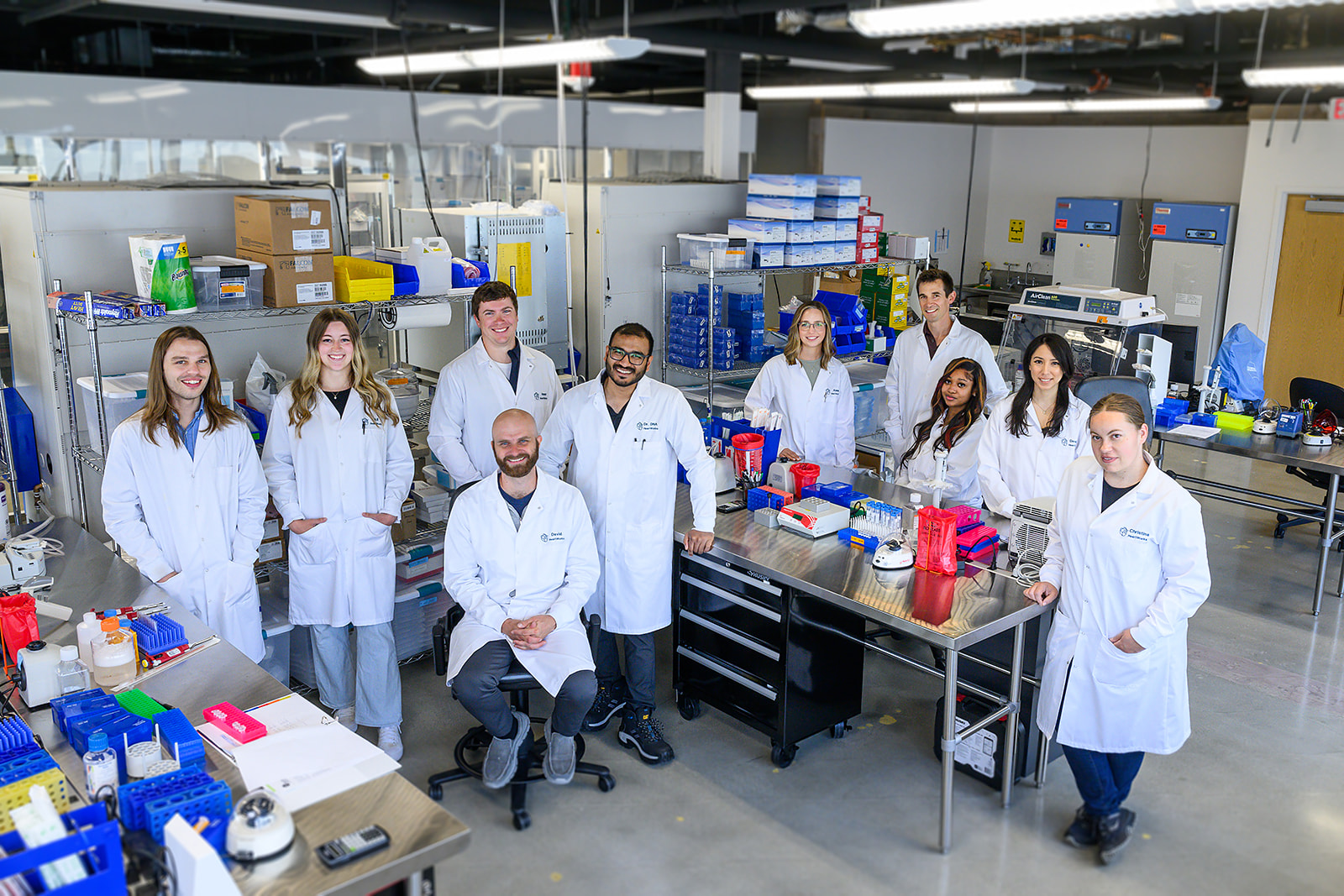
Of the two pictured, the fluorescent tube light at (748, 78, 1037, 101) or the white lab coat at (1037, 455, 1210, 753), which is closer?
the white lab coat at (1037, 455, 1210, 753)

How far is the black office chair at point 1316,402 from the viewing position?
5.93 metres

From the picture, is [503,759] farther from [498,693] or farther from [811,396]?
[811,396]

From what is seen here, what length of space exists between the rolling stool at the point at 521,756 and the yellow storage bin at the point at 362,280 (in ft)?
4.65

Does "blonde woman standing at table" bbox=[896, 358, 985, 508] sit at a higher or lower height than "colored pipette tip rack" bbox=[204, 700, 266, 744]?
higher

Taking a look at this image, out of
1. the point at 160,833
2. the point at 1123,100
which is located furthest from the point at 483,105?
the point at 160,833

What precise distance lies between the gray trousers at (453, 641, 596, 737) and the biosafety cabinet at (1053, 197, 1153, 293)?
8510mm

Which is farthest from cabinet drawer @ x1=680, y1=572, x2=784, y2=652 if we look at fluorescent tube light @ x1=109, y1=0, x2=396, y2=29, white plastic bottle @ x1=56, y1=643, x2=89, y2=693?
fluorescent tube light @ x1=109, y1=0, x2=396, y2=29

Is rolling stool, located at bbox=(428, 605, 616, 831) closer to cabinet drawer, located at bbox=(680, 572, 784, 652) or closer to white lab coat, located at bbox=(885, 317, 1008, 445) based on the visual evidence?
cabinet drawer, located at bbox=(680, 572, 784, 652)

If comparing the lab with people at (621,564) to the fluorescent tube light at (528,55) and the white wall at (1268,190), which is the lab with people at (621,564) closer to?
the fluorescent tube light at (528,55)

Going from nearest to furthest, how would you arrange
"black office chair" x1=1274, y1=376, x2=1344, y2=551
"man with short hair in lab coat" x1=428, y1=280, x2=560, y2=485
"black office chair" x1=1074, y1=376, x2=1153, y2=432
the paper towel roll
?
1. "man with short hair in lab coat" x1=428, y1=280, x2=560, y2=485
2. the paper towel roll
3. "black office chair" x1=1074, y1=376, x2=1153, y2=432
4. "black office chair" x1=1274, y1=376, x2=1344, y2=551

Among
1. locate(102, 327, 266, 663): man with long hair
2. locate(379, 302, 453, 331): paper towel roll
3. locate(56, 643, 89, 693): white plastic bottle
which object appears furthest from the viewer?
locate(379, 302, 453, 331): paper towel roll

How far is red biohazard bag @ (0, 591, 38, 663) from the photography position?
2.90 m

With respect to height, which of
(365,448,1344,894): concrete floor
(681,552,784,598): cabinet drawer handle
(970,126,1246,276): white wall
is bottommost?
(365,448,1344,894): concrete floor

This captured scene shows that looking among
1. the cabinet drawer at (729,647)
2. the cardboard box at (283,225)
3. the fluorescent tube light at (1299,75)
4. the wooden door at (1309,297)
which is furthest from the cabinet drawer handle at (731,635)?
the wooden door at (1309,297)
